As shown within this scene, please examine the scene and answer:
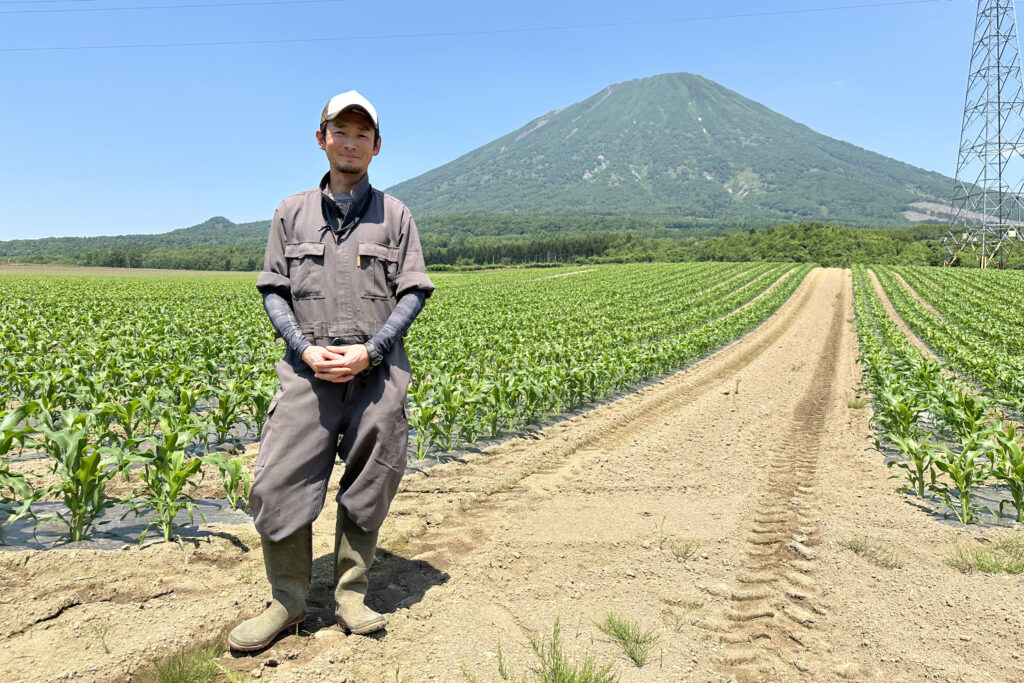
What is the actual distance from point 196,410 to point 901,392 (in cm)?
1063

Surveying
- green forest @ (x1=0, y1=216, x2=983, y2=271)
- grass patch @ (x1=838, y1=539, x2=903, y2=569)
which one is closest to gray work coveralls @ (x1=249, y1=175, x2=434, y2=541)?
grass patch @ (x1=838, y1=539, x2=903, y2=569)

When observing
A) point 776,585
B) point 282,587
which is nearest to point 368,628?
point 282,587

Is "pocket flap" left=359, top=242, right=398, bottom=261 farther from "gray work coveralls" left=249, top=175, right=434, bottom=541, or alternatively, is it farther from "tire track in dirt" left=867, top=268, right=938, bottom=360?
"tire track in dirt" left=867, top=268, right=938, bottom=360

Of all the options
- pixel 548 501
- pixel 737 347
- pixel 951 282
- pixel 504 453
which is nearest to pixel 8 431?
pixel 548 501

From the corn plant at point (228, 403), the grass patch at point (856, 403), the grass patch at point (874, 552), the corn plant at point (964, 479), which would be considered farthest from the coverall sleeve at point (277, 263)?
the grass patch at point (856, 403)

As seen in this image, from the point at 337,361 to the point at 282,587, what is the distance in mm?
1205

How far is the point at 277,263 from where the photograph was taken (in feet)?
9.13

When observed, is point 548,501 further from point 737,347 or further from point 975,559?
point 737,347

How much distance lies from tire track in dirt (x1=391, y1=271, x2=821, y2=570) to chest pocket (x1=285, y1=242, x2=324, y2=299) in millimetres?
2057

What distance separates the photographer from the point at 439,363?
9.91 m

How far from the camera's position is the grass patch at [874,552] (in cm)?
382

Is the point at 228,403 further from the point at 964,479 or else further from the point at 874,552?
the point at 964,479

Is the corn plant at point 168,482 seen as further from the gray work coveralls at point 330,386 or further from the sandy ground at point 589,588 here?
the gray work coveralls at point 330,386

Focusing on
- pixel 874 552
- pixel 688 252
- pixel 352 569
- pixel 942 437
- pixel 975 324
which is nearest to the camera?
pixel 352 569
